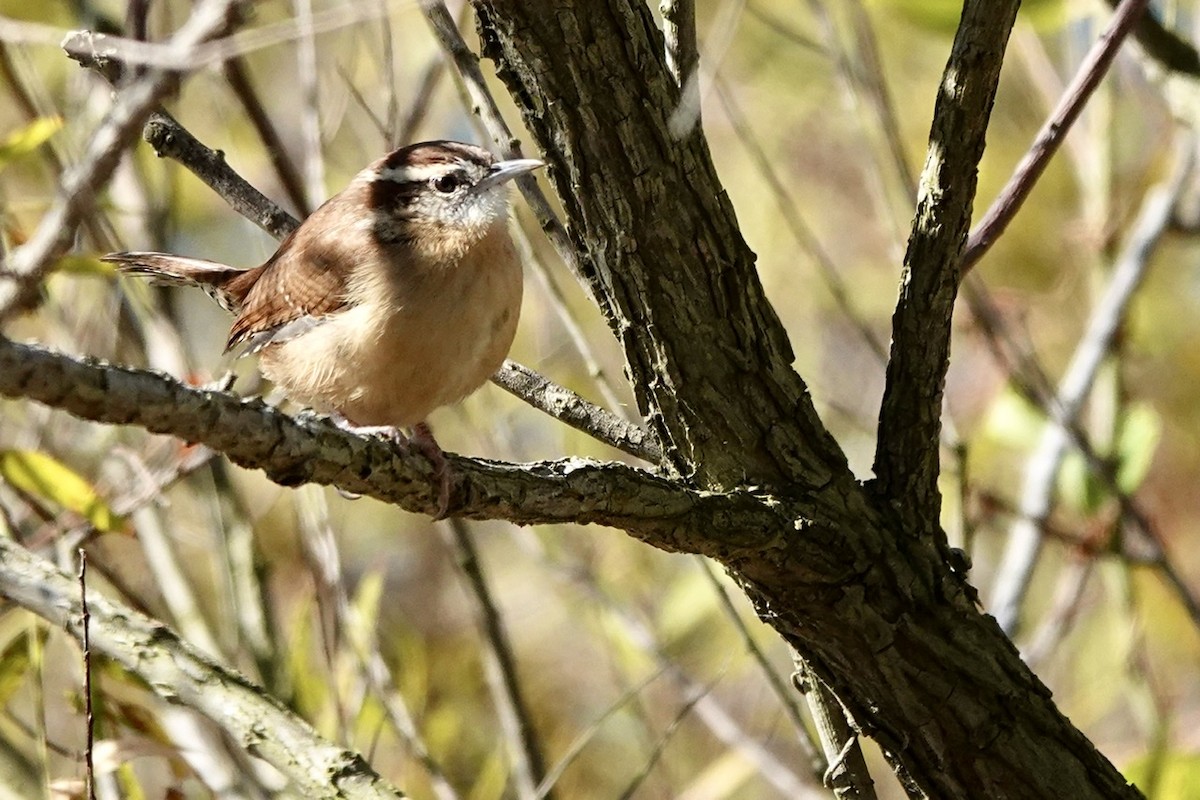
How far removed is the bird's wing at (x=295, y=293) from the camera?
3211mm

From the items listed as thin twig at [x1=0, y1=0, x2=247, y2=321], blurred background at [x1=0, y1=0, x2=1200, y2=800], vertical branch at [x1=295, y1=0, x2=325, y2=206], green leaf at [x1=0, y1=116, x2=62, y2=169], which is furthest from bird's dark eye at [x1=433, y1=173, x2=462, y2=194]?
thin twig at [x1=0, y1=0, x2=247, y2=321]

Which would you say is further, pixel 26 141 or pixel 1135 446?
pixel 1135 446

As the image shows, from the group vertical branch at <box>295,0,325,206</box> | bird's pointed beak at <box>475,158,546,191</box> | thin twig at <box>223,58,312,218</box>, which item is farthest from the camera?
vertical branch at <box>295,0,325,206</box>

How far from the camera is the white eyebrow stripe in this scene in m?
3.40

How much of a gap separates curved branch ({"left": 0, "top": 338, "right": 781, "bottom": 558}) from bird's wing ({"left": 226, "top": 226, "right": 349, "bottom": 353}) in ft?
3.73

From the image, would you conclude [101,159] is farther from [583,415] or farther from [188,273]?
[188,273]

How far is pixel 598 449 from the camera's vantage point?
598 centimetres

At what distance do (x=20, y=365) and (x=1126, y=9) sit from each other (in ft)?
6.65

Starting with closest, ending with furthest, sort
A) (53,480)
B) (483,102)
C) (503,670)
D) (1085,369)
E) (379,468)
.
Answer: (379,468)
(483,102)
(53,480)
(503,670)
(1085,369)

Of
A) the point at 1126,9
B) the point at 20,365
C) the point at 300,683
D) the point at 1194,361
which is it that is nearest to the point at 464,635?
the point at 300,683

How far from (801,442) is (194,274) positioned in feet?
7.11

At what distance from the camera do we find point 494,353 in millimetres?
2961

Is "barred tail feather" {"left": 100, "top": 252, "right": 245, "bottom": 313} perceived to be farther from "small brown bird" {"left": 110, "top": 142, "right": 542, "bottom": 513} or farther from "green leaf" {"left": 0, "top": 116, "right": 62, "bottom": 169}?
"green leaf" {"left": 0, "top": 116, "right": 62, "bottom": 169}

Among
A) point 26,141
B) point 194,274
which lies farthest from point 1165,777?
point 26,141
